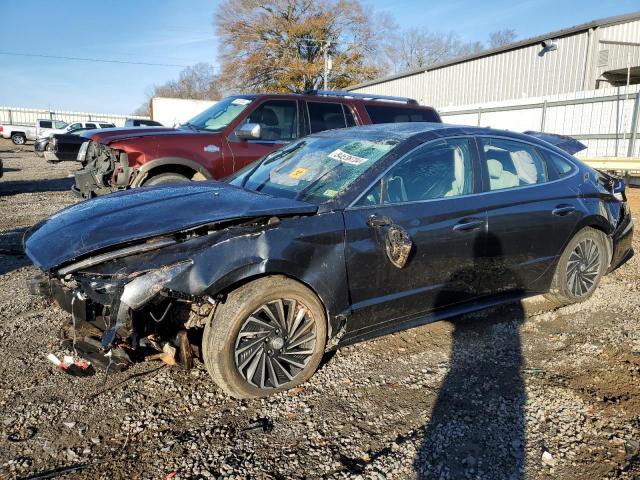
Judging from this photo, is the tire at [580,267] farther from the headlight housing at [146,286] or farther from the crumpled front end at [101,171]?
the crumpled front end at [101,171]

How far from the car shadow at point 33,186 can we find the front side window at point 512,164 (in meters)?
10.9

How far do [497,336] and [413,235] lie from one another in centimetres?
126

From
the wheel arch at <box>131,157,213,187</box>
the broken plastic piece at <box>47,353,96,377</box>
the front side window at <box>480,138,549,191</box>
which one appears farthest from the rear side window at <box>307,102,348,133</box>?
the broken plastic piece at <box>47,353,96,377</box>

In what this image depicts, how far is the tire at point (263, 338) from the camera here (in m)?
2.77

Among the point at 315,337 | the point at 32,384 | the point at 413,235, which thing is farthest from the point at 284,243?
the point at 32,384

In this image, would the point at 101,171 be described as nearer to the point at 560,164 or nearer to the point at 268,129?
the point at 268,129

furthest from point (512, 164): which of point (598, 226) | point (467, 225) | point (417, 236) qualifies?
point (417, 236)

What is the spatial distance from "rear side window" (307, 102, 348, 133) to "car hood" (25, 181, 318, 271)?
3.74 m

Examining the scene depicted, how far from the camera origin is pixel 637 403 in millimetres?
2953

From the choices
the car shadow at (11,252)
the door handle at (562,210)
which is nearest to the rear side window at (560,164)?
the door handle at (562,210)

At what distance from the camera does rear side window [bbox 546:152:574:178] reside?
4.34 m

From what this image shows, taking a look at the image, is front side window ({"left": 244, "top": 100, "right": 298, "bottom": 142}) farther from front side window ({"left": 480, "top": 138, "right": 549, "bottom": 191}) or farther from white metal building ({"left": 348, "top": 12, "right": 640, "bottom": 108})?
white metal building ({"left": 348, "top": 12, "right": 640, "bottom": 108})

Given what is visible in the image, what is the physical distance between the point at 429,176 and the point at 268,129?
144 inches

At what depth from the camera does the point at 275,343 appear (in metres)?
2.93
